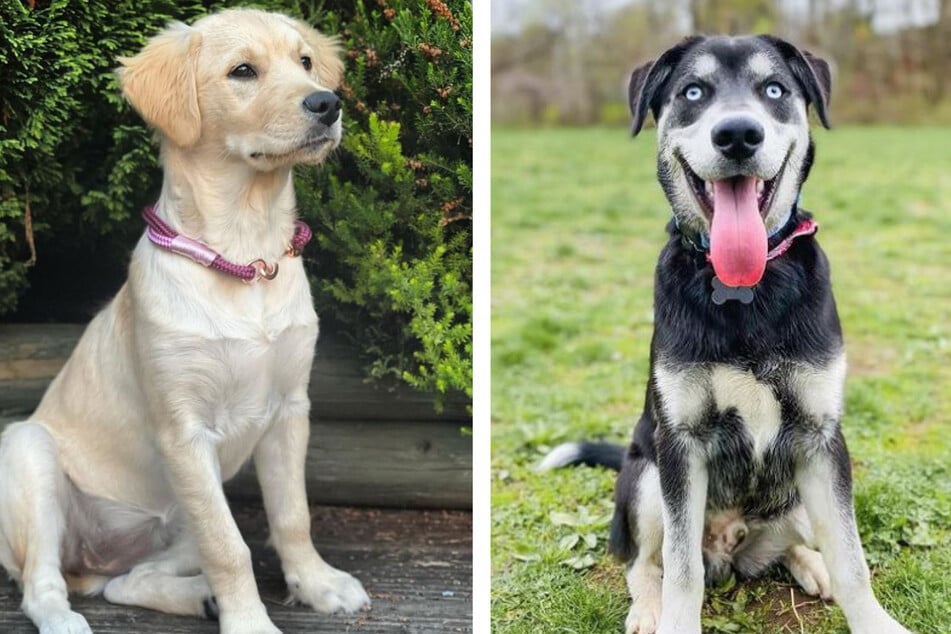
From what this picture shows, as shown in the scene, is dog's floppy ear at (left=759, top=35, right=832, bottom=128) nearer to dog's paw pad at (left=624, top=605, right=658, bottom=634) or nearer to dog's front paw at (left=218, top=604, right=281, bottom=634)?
dog's paw pad at (left=624, top=605, right=658, bottom=634)

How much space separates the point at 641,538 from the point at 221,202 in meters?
1.41

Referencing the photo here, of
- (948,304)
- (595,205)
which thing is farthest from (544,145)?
(948,304)

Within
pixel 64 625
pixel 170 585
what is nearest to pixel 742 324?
pixel 170 585

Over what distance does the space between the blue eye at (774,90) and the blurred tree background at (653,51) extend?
21.1ft

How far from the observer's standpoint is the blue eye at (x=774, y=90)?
2.69 metres

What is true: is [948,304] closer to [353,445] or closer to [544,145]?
[353,445]

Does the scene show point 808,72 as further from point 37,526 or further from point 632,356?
point 632,356

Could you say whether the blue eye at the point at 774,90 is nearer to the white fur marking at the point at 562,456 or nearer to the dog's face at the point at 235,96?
the dog's face at the point at 235,96

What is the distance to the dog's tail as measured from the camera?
3.91 m

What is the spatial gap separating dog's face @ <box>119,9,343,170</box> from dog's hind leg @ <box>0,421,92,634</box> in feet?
3.08

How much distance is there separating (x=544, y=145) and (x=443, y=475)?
5944 mm

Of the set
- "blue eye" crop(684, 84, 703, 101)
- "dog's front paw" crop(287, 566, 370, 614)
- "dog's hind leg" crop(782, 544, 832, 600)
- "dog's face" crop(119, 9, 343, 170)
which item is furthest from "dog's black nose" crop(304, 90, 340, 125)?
"dog's hind leg" crop(782, 544, 832, 600)

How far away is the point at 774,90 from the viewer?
8.84 feet

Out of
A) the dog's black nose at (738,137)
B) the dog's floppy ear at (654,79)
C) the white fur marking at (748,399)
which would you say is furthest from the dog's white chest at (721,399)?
the dog's floppy ear at (654,79)
